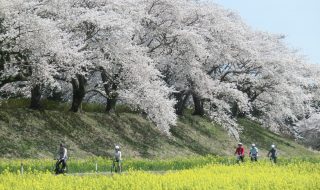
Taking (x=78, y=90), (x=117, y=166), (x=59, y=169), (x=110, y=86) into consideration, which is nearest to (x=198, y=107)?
(x=110, y=86)

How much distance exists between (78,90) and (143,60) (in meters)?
5.35

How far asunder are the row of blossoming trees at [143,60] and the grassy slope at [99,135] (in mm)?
1551

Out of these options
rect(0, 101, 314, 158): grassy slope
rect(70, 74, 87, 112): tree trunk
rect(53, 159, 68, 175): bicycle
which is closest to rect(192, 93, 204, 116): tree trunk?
rect(0, 101, 314, 158): grassy slope

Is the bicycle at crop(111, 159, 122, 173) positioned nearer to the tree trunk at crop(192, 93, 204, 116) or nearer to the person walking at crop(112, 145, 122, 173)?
the person walking at crop(112, 145, 122, 173)

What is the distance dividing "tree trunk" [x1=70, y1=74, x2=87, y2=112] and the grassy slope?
0.72 meters

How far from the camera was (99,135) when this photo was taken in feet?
126

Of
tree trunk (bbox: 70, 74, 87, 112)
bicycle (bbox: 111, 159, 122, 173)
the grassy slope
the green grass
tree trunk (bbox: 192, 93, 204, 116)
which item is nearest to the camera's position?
the green grass

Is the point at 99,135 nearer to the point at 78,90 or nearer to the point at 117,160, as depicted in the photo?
the point at 78,90

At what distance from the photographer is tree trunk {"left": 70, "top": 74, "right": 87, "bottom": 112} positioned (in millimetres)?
38469

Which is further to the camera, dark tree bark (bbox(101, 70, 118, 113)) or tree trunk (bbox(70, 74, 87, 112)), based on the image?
dark tree bark (bbox(101, 70, 118, 113))

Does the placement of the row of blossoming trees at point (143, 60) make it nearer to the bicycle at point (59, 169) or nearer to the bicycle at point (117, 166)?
the bicycle at point (117, 166)

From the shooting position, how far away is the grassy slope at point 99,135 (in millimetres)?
32750

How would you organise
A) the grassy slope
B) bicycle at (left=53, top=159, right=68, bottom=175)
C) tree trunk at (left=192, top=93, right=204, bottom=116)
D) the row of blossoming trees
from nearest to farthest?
bicycle at (left=53, top=159, right=68, bottom=175)
the row of blossoming trees
the grassy slope
tree trunk at (left=192, top=93, right=204, bottom=116)

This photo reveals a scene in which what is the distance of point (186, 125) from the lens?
1960 inches
